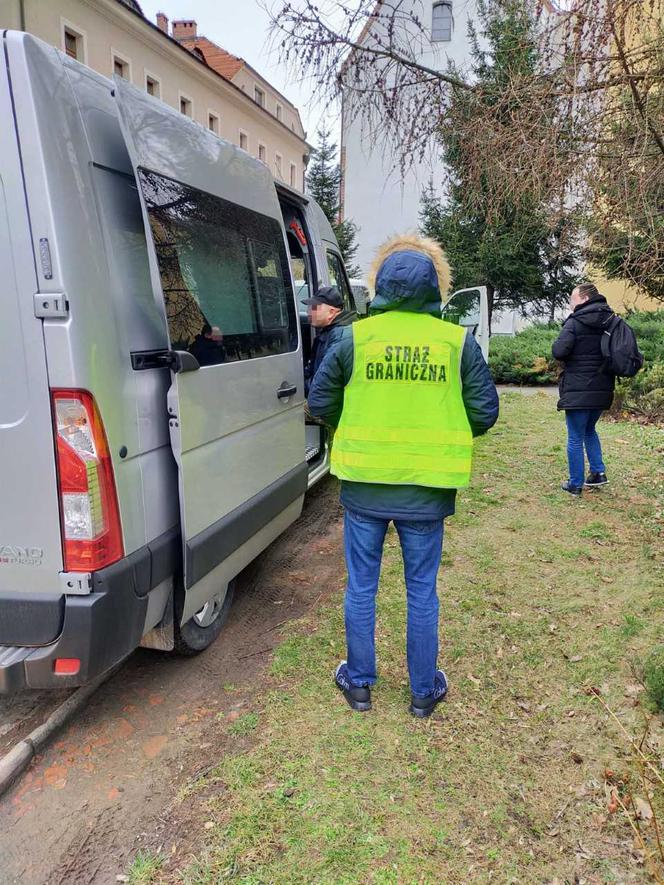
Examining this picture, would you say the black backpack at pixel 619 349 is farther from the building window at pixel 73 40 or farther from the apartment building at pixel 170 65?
the building window at pixel 73 40

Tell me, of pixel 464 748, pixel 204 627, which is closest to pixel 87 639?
pixel 204 627

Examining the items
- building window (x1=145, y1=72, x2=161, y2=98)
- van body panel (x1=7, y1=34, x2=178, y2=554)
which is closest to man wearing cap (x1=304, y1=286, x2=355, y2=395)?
van body panel (x1=7, y1=34, x2=178, y2=554)

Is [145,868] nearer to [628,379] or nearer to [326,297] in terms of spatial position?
[326,297]

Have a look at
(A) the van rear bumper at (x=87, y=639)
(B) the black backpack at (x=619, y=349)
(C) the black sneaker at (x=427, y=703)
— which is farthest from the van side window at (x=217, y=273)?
(B) the black backpack at (x=619, y=349)

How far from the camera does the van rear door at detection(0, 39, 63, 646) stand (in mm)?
2047

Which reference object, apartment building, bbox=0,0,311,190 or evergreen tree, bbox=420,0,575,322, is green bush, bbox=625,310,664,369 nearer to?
apartment building, bbox=0,0,311,190

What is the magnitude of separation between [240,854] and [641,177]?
3213mm

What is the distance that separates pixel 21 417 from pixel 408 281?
146 cm

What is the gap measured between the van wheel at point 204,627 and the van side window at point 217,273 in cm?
128

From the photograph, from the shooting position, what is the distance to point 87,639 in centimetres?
221

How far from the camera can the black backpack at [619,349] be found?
5184 mm

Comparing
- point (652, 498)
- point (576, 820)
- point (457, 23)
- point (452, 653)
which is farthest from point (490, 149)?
point (652, 498)

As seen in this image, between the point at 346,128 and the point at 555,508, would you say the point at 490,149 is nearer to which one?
the point at 346,128

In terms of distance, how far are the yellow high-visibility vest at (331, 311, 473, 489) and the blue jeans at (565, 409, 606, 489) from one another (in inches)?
134
